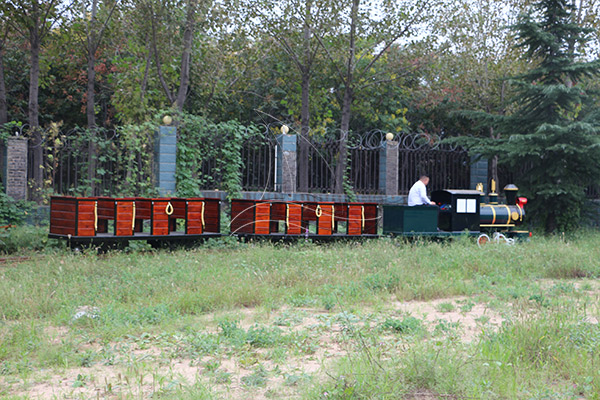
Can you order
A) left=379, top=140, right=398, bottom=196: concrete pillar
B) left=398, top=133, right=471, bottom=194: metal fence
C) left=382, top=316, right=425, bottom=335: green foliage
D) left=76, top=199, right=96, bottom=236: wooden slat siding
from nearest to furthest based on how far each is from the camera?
1. left=382, top=316, right=425, bottom=335: green foliage
2. left=76, top=199, right=96, bottom=236: wooden slat siding
3. left=379, top=140, right=398, bottom=196: concrete pillar
4. left=398, top=133, right=471, bottom=194: metal fence

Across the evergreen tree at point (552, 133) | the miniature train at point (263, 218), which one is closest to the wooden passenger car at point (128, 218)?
the miniature train at point (263, 218)

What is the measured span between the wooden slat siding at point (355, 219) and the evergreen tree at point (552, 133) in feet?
17.8

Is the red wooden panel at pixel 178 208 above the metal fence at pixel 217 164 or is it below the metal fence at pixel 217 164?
below

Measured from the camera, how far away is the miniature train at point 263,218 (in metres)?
11.4

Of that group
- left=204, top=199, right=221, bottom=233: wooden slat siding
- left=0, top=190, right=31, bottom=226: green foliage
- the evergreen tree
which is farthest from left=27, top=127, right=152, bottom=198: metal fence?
the evergreen tree

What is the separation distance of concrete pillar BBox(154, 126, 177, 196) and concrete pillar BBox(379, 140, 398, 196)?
6.85 metres

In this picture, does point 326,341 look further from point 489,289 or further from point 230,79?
point 230,79

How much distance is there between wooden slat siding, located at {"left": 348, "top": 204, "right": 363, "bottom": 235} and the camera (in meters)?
14.2

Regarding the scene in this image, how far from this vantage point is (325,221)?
14.0 metres

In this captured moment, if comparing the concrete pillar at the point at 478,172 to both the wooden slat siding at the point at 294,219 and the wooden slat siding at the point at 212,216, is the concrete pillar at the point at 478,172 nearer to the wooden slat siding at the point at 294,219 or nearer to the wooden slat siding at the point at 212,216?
the wooden slat siding at the point at 294,219

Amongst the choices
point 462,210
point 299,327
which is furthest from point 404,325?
point 462,210

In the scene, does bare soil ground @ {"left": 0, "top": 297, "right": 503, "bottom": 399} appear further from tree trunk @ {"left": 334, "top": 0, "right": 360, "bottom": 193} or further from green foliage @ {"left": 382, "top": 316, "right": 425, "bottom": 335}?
tree trunk @ {"left": 334, "top": 0, "right": 360, "bottom": 193}

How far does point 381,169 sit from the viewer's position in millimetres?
18531

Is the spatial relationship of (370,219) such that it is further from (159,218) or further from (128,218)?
(128,218)
